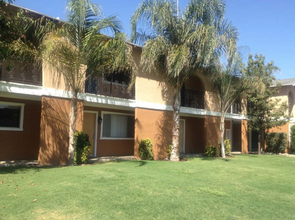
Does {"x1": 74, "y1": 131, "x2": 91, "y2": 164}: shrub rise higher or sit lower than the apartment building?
lower

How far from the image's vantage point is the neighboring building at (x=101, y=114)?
1015cm

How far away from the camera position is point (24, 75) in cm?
1069

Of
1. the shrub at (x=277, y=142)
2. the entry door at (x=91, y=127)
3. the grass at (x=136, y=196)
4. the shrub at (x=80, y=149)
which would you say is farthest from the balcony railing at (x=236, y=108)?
the shrub at (x=80, y=149)

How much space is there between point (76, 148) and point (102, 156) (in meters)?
3.41

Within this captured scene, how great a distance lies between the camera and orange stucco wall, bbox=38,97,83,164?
9930 millimetres

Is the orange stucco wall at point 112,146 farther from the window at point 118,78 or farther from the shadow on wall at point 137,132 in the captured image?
the window at point 118,78

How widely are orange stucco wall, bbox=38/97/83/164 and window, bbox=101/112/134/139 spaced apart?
3.27 metres

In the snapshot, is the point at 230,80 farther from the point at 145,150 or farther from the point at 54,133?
the point at 54,133

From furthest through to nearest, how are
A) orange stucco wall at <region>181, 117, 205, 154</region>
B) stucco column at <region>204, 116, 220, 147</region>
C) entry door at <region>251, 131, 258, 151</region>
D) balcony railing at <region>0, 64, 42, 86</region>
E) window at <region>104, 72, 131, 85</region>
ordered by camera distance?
entry door at <region>251, 131, 258, 151</region> < orange stucco wall at <region>181, 117, 205, 154</region> < stucco column at <region>204, 116, 220, 147</region> < window at <region>104, 72, 131, 85</region> < balcony railing at <region>0, 64, 42, 86</region>

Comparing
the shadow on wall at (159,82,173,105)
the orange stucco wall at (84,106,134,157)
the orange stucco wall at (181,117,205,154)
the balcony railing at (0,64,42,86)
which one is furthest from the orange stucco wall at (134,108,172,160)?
the balcony railing at (0,64,42,86)

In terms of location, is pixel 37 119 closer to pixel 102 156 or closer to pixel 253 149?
pixel 102 156

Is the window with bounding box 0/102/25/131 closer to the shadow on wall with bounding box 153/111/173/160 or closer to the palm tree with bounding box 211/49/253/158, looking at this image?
the shadow on wall with bounding box 153/111/173/160

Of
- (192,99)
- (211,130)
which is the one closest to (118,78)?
(192,99)

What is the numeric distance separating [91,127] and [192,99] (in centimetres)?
718
